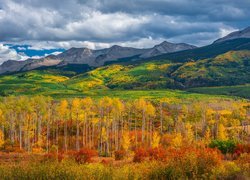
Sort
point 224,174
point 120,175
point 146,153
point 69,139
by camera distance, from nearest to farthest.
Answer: point 120,175 → point 224,174 → point 146,153 → point 69,139

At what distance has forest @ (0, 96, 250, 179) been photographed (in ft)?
80.9

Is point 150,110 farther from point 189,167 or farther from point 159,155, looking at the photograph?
point 189,167

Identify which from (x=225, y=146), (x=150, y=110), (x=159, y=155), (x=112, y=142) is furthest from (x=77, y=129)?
(x=159, y=155)

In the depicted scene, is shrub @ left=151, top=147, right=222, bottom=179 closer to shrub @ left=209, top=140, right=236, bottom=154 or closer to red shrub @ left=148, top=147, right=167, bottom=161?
red shrub @ left=148, top=147, right=167, bottom=161

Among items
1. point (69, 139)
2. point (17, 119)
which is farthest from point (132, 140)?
point (17, 119)

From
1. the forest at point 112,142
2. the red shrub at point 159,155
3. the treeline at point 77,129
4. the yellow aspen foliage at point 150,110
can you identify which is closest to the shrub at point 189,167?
the forest at point 112,142

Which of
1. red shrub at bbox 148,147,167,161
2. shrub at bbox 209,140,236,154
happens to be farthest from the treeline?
red shrub at bbox 148,147,167,161

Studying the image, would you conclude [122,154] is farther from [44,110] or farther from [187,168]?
[44,110]

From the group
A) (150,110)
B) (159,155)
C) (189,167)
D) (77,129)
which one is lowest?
(77,129)

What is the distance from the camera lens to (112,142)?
120 meters

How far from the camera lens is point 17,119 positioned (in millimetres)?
127438

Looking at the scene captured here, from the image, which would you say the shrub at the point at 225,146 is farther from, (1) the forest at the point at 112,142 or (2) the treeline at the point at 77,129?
(2) the treeline at the point at 77,129

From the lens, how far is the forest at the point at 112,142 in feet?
80.9

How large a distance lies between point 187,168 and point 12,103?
107 metres
